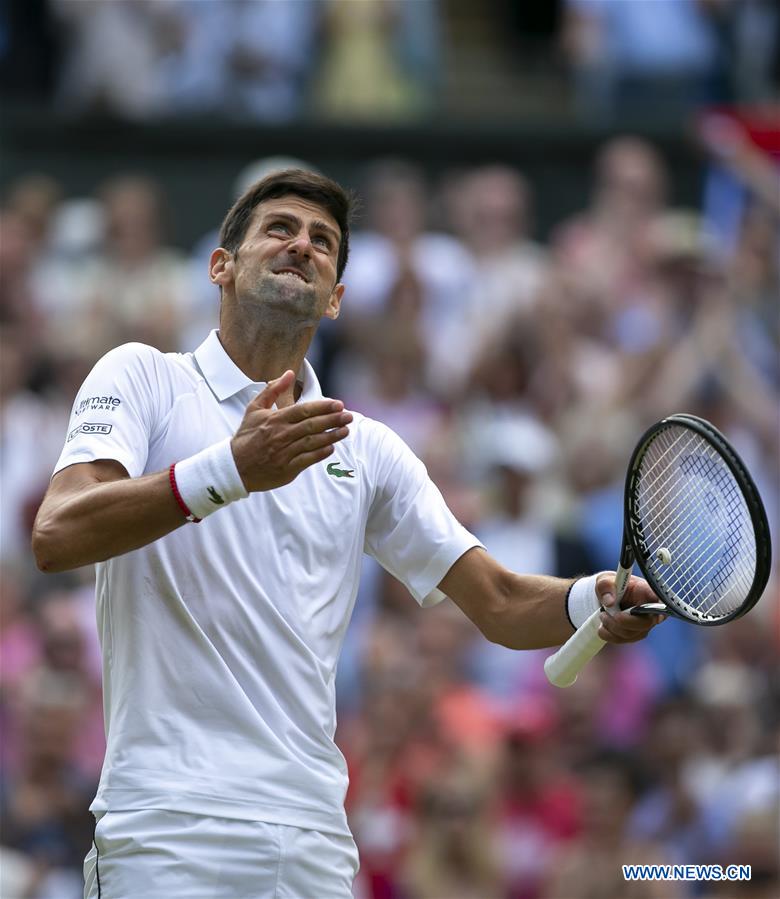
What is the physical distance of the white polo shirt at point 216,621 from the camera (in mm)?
4238

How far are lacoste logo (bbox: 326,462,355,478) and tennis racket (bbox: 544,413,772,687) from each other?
69 centimetres

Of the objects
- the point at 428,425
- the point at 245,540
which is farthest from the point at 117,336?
the point at 245,540

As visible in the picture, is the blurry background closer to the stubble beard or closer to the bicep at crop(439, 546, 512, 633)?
the bicep at crop(439, 546, 512, 633)

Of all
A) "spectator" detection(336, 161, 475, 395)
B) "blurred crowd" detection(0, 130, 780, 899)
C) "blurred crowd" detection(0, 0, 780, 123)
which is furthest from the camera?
"blurred crowd" detection(0, 0, 780, 123)

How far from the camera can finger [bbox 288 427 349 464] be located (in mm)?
3975

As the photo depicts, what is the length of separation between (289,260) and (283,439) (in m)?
0.82

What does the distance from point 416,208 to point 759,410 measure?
241 centimetres

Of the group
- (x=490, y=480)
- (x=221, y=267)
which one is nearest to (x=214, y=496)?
(x=221, y=267)

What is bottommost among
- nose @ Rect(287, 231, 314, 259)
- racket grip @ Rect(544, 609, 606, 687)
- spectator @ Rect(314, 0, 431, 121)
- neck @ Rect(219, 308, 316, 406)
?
racket grip @ Rect(544, 609, 606, 687)

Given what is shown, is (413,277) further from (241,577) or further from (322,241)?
(241,577)

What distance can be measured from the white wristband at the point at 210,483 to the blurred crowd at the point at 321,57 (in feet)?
27.6

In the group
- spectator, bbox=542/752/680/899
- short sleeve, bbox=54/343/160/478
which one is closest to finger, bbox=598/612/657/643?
short sleeve, bbox=54/343/160/478

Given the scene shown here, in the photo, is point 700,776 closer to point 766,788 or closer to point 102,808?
point 766,788

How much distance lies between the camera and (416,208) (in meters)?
10.9
